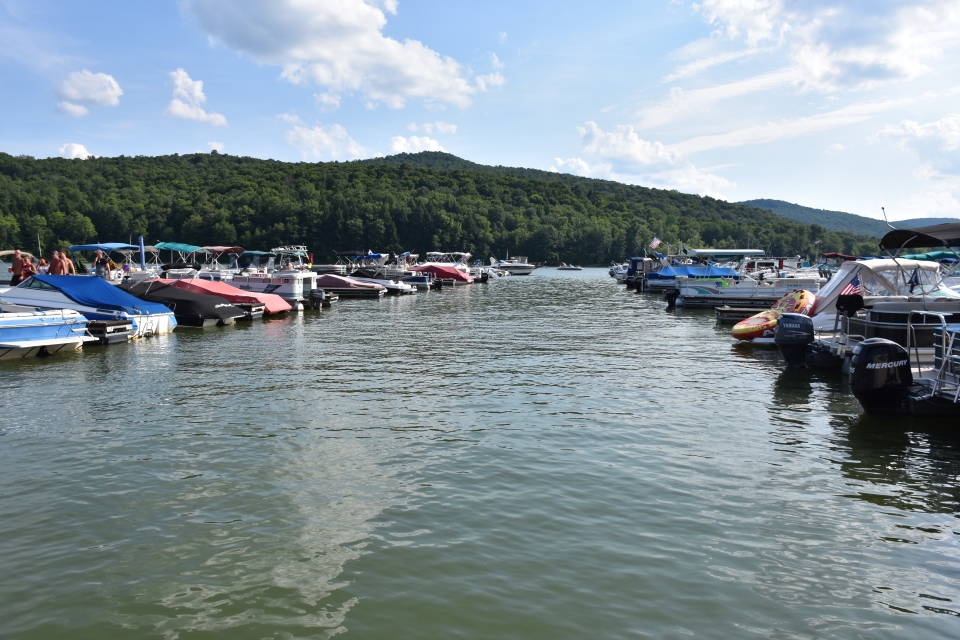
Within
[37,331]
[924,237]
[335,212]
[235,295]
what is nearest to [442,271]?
[235,295]

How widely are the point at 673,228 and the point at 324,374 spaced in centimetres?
17887

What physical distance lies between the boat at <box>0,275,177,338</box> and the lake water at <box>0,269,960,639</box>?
6.87 metres

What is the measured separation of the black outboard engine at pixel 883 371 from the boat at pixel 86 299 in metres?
21.6

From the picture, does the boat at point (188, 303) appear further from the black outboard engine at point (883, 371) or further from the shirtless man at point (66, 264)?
the black outboard engine at point (883, 371)

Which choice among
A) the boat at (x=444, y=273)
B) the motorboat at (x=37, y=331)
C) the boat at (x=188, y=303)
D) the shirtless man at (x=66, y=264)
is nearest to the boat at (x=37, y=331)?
the motorboat at (x=37, y=331)

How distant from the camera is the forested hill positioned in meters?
120

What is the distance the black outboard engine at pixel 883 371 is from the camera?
12055mm

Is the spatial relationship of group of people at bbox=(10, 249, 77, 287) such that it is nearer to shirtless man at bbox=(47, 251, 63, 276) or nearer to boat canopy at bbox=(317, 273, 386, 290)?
shirtless man at bbox=(47, 251, 63, 276)

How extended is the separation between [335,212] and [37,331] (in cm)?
12976

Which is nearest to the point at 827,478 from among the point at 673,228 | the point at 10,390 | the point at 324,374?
the point at 324,374

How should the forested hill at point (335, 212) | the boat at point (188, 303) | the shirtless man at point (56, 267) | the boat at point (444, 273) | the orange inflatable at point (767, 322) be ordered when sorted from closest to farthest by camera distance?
the orange inflatable at point (767, 322), the shirtless man at point (56, 267), the boat at point (188, 303), the boat at point (444, 273), the forested hill at point (335, 212)

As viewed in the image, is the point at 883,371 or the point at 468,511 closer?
the point at 468,511

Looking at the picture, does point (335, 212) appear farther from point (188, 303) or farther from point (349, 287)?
point (188, 303)

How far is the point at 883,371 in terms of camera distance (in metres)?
12.1
